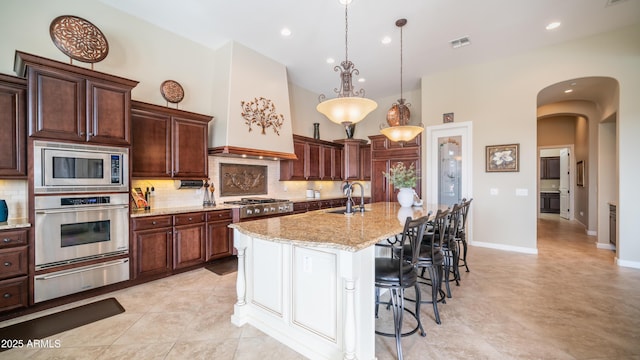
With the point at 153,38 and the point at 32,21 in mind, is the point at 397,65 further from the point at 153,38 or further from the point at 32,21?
the point at 32,21

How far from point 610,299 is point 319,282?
3.29 meters

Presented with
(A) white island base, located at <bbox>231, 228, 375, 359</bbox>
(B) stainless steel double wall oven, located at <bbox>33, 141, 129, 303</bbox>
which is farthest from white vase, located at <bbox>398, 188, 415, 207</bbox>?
(B) stainless steel double wall oven, located at <bbox>33, 141, 129, 303</bbox>

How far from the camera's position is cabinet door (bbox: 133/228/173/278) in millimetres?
3311

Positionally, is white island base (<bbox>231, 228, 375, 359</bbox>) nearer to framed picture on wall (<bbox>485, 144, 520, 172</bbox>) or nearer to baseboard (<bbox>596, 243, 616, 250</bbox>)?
framed picture on wall (<bbox>485, 144, 520, 172</bbox>)

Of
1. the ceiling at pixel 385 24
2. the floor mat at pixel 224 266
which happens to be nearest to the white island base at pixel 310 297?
the floor mat at pixel 224 266

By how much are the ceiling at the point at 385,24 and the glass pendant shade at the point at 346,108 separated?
1450mm

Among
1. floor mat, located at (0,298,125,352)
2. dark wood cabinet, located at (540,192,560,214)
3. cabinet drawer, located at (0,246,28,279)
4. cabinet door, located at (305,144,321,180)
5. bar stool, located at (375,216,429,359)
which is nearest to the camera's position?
bar stool, located at (375,216,429,359)

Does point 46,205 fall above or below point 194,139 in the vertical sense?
below

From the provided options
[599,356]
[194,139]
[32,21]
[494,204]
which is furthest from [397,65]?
[32,21]

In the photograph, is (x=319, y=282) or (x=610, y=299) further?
(x=610, y=299)

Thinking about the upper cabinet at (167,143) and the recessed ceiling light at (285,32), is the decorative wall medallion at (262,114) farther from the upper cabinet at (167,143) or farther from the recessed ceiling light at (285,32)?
the recessed ceiling light at (285,32)

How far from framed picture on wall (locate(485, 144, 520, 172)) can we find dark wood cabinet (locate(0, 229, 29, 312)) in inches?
257

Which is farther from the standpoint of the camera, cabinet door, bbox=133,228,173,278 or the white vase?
the white vase

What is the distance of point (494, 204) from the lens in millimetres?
5051
